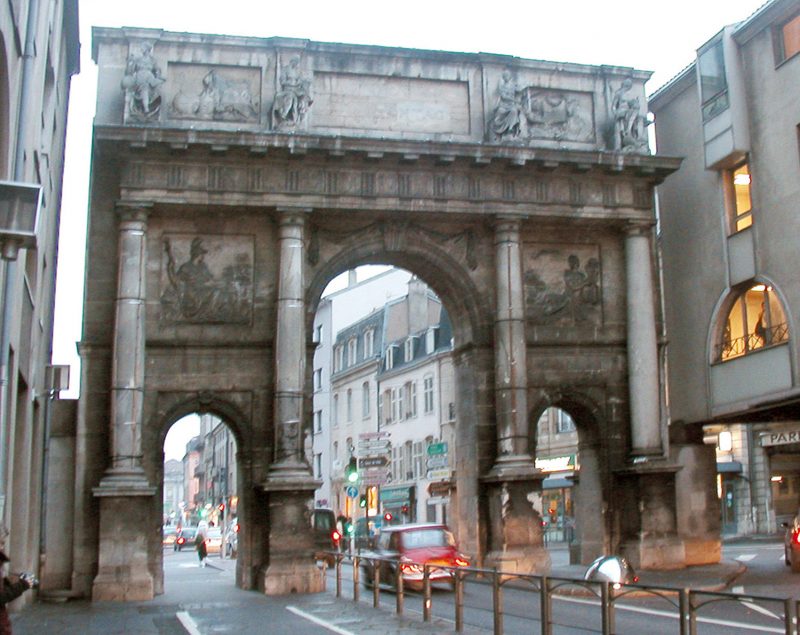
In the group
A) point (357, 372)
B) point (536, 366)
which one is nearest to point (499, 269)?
point (536, 366)

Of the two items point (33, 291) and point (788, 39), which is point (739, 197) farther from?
point (33, 291)

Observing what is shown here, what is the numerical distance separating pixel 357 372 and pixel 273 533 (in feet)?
137

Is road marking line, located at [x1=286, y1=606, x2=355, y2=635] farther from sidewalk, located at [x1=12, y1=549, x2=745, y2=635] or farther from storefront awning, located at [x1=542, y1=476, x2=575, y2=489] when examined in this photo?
storefront awning, located at [x1=542, y1=476, x2=575, y2=489]

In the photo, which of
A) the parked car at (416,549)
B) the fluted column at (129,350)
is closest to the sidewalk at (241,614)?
the parked car at (416,549)

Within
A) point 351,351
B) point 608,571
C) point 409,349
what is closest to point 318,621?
point 608,571

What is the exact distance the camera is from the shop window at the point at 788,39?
87.0 ft

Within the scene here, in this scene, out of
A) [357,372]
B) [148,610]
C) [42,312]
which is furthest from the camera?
[357,372]

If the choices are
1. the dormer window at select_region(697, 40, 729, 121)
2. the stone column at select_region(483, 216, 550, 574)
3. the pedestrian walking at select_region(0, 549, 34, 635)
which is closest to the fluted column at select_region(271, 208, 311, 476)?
the stone column at select_region(483, 216, 550, 574)

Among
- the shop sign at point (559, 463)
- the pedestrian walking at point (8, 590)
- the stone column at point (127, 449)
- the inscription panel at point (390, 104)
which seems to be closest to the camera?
the pedestrian walking at point (8, 590)

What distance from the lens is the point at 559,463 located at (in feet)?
175

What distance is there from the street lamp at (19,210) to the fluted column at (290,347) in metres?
17.0

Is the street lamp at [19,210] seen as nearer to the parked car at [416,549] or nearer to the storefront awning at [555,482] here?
the parked car at [416,549]

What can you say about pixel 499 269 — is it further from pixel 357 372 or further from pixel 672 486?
pixel 357 372

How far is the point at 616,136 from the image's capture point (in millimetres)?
29859
